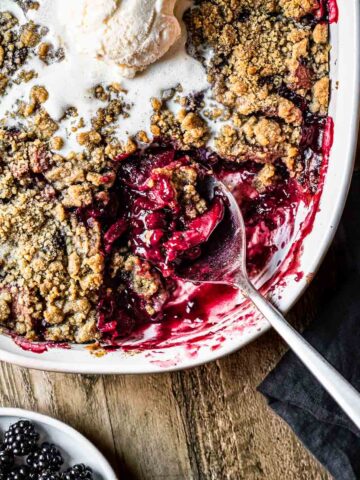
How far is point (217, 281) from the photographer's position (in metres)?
1.84

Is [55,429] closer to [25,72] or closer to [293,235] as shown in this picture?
[293,235]

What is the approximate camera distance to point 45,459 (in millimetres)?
1952

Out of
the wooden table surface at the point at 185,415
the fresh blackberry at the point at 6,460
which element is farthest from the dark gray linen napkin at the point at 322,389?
the fresh blackberry at the point at 6,460

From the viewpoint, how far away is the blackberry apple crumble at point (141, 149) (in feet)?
6.04

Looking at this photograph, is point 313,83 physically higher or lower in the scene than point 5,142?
higher

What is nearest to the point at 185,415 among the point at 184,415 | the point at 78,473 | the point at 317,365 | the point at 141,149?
the point at 184,415

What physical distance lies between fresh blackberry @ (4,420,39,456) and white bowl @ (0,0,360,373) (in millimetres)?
251

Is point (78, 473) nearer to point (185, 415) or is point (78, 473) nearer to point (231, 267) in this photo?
point (185, 415)

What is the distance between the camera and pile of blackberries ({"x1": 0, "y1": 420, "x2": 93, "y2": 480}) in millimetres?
1939

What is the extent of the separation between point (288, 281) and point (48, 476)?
876 mm

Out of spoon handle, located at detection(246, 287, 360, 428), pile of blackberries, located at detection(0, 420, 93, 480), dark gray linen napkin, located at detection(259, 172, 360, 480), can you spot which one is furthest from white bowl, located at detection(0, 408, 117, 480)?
spoon handle, located at detection(246, 287, 360, 428)

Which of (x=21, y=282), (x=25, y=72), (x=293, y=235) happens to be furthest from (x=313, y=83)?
(x=21, y=282)

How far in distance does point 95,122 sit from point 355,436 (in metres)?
1.15

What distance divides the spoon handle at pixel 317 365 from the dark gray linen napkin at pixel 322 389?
250 millimetres
